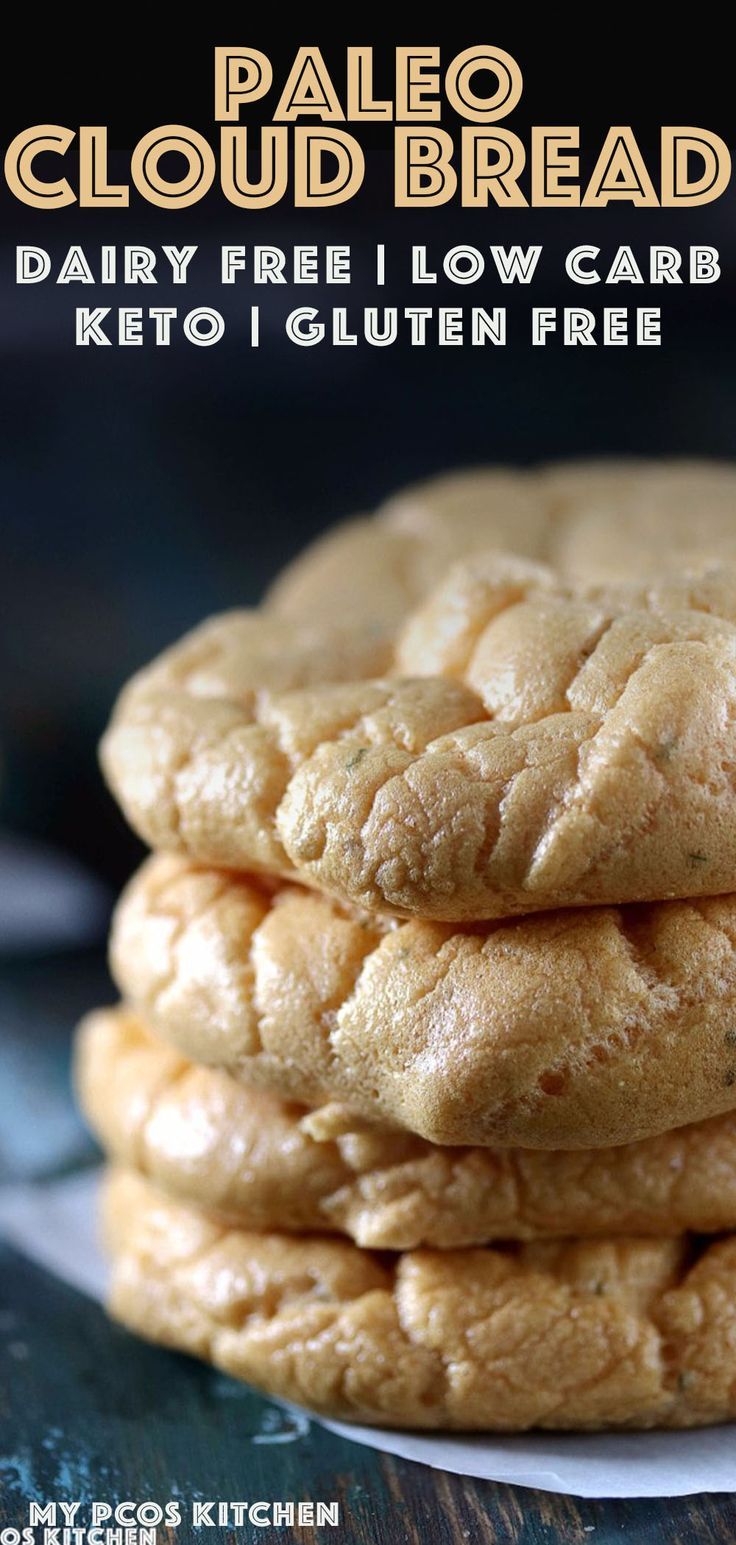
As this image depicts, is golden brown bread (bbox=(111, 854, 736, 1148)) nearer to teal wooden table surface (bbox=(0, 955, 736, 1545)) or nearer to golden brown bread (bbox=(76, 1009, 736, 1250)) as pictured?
golden brown bread (bbox=(76, 1009, 736, 1250))

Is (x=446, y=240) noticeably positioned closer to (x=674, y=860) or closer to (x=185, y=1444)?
(x=674, y=860)

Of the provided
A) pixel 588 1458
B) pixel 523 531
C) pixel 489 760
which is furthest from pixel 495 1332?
pixel 523 531

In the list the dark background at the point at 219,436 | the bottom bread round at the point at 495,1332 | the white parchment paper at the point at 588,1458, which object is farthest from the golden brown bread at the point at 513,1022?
the dark background at the point at 219,436

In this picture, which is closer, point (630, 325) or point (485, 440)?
point (630, 325)

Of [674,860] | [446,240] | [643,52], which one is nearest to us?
[674,860]

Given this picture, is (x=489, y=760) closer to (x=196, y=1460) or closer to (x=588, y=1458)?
(x=588, y=1458)

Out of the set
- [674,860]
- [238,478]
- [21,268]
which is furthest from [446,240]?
[674,860]

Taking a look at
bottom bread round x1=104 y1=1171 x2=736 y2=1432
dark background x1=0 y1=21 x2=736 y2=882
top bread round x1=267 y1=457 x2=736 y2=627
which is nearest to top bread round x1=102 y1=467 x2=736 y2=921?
top bread round x1=267 y1=457 x2=736 y2=627
